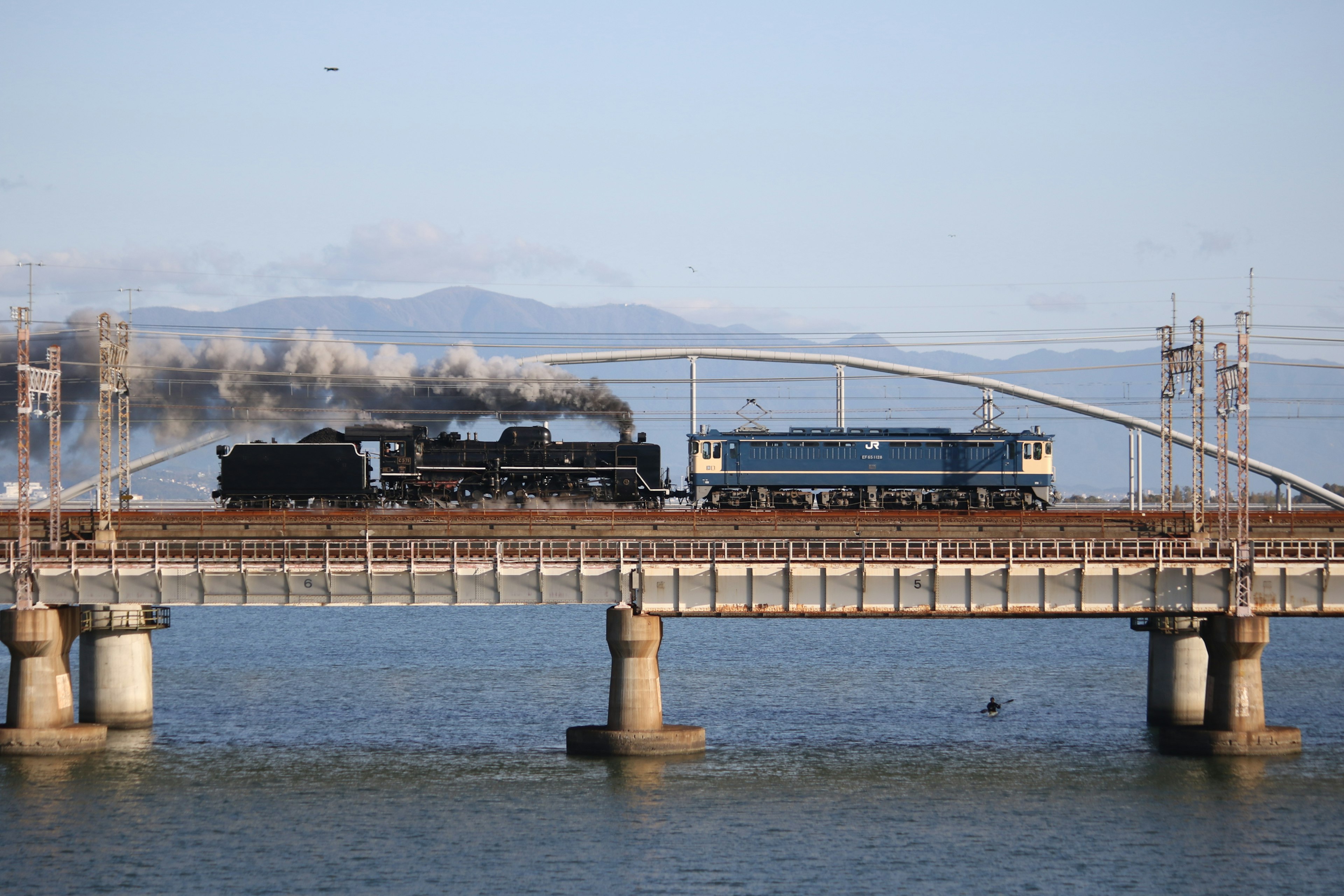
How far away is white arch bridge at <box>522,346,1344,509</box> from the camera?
13062 centimetres

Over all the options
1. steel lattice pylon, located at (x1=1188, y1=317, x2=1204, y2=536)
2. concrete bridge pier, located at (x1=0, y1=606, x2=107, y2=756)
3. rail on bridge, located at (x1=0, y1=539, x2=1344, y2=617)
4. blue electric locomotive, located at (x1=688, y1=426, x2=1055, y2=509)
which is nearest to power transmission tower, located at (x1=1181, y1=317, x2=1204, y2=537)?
steel lattice pylon, located at (x1=1188, y1=317, x2=1204, y2=536)

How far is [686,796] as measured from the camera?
1939 inches

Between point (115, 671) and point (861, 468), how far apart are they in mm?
44099

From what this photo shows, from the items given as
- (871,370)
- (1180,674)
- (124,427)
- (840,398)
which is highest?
(871,370)

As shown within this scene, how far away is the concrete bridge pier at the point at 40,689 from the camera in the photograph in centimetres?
5400

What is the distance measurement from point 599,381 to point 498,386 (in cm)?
772

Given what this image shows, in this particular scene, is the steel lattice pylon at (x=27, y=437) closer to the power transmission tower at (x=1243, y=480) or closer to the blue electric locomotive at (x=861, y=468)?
the blue electric locomotive at (x=861, y=468)

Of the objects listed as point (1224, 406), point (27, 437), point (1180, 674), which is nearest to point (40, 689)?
point (27, 437)

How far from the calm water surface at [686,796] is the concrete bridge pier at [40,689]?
4.39 feet

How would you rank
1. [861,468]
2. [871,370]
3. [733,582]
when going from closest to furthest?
[733,582] < [861,468] < [871,370]

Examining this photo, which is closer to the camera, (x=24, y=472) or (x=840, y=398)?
(x=24, y=472)

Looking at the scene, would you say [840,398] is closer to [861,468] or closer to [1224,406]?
[861,468]

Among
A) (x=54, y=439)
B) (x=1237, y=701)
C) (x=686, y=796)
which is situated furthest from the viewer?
(x=54, y=439)

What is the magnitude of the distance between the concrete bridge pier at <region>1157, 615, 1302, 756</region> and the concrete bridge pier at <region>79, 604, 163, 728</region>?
43.2 meters
